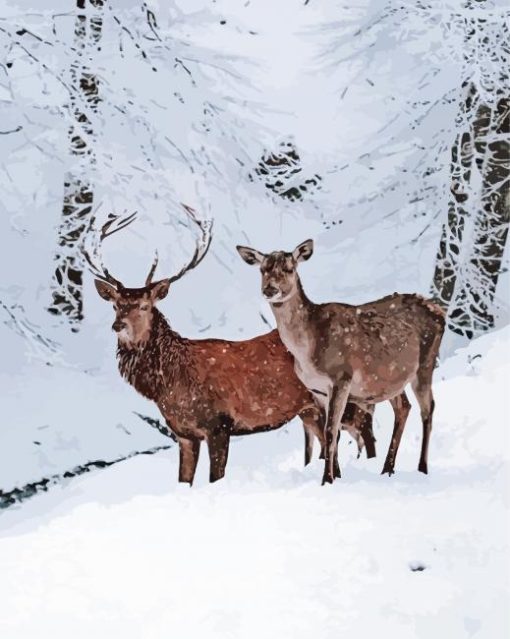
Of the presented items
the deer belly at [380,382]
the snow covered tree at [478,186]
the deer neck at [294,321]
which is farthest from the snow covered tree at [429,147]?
the deer neck at [294,321]

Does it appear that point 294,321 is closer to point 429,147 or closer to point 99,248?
point 99,248

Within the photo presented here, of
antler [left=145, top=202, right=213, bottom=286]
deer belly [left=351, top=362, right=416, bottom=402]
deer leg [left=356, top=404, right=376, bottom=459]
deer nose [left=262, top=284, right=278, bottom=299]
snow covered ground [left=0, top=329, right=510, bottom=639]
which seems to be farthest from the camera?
antler [left=145, top=202, right=213, bottom=286]

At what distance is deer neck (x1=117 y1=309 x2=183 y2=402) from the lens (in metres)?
4.60

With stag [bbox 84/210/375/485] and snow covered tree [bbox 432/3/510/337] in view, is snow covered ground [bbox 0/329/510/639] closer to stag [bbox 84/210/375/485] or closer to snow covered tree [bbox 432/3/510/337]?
stag [bbox 84/210/375/485]

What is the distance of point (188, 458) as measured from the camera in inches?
180

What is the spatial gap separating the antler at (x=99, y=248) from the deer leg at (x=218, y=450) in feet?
2.54

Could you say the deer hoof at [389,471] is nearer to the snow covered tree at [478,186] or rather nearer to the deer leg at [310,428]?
the deer leg at [310,428]

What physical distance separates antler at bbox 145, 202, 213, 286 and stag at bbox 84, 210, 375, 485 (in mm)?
62

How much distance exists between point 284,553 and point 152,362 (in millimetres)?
1147

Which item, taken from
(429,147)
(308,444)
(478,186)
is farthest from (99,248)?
(478,186)

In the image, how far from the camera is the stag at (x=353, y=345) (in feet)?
13.9

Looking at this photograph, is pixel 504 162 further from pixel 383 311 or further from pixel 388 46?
pixel 383 311

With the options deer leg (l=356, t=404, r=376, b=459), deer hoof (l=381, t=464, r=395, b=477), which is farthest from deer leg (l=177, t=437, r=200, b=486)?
deer hoof (l=381, t=464, r=395, b=477)

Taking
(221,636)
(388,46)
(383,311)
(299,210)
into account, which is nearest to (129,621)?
(221,636)
